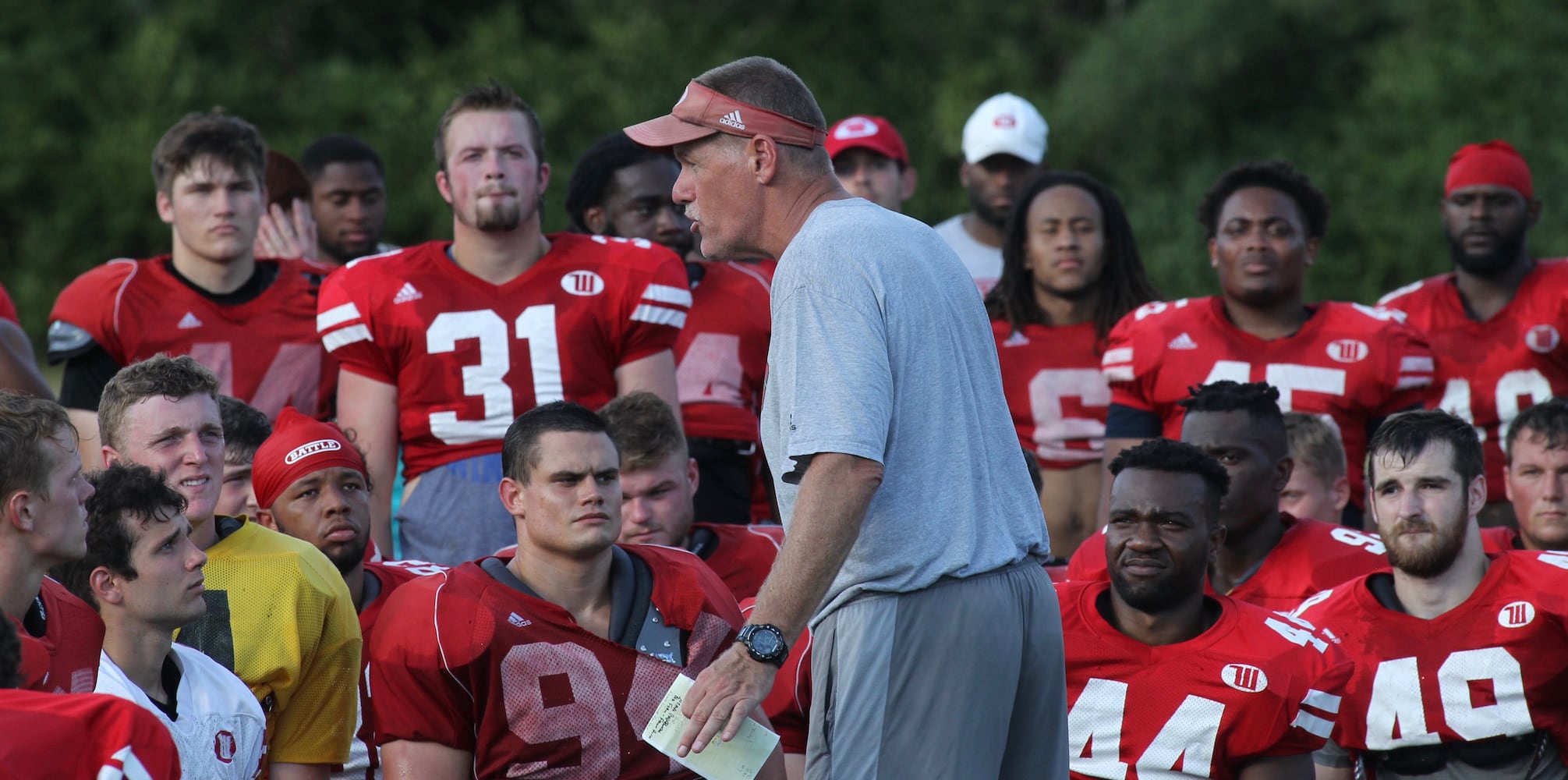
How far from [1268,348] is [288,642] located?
353cm

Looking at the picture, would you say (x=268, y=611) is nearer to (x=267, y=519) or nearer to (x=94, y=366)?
(x=267, y=519)

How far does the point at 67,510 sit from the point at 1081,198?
13.4 ft

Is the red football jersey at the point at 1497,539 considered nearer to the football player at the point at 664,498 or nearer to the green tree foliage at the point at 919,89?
the football player at the point at 664,498

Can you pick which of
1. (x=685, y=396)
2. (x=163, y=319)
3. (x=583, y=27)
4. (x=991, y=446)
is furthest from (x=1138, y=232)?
(x=991, y=446)

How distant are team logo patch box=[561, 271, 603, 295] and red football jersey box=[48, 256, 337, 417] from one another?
0.99 m

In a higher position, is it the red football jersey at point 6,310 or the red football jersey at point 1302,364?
the red football jersey at point 6,310

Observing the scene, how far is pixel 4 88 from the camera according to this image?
15930mm

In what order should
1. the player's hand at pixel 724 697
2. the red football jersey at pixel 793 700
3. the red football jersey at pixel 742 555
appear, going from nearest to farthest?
the player's hand at pixel 724 697, the red football jersey at pixel 793 700, the red football jersey at pixel 742 555

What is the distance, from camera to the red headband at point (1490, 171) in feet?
23.6

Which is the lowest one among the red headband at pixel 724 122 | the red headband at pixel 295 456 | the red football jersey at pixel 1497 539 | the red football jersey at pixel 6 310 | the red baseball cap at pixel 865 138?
the red football jersey at pixel 1497 539

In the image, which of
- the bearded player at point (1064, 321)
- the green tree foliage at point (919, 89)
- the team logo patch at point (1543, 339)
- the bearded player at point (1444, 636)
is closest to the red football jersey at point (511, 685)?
the bearded player at point (1444, 636)

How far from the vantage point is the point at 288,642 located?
4.38m

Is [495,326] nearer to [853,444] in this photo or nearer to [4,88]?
[853,444]

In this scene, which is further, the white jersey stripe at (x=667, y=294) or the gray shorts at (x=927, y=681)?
the white jersey stripe at (x=667, y=294)
